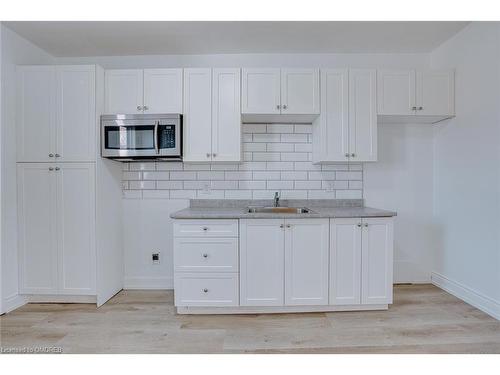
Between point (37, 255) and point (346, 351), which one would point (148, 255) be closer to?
point (37, 255)

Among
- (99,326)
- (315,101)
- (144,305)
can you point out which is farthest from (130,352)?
(315,101)

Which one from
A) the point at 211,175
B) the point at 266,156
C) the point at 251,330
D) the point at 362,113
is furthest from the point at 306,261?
the point at 362,113

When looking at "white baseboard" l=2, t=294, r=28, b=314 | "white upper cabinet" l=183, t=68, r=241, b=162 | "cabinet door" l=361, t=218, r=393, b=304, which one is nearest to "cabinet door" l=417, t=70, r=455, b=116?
"cabinet door" l=361, t=218, r=393, b=304

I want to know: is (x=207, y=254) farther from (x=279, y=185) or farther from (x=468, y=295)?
(x=468, y=295)

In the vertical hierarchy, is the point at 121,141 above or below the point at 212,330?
above

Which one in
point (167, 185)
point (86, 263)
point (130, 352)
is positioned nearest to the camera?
point (130, 352)

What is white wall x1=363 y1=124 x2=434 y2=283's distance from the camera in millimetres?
3172

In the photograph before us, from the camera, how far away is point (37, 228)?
2643mm

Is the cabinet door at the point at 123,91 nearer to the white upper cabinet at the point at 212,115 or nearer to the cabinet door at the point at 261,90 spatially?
the white upper cabinet at the point at 212,115

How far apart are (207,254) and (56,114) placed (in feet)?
6.37

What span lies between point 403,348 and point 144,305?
88.3 inches

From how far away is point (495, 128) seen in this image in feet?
7.79

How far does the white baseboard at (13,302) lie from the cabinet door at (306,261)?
8.32ft

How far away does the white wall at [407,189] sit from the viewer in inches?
125
